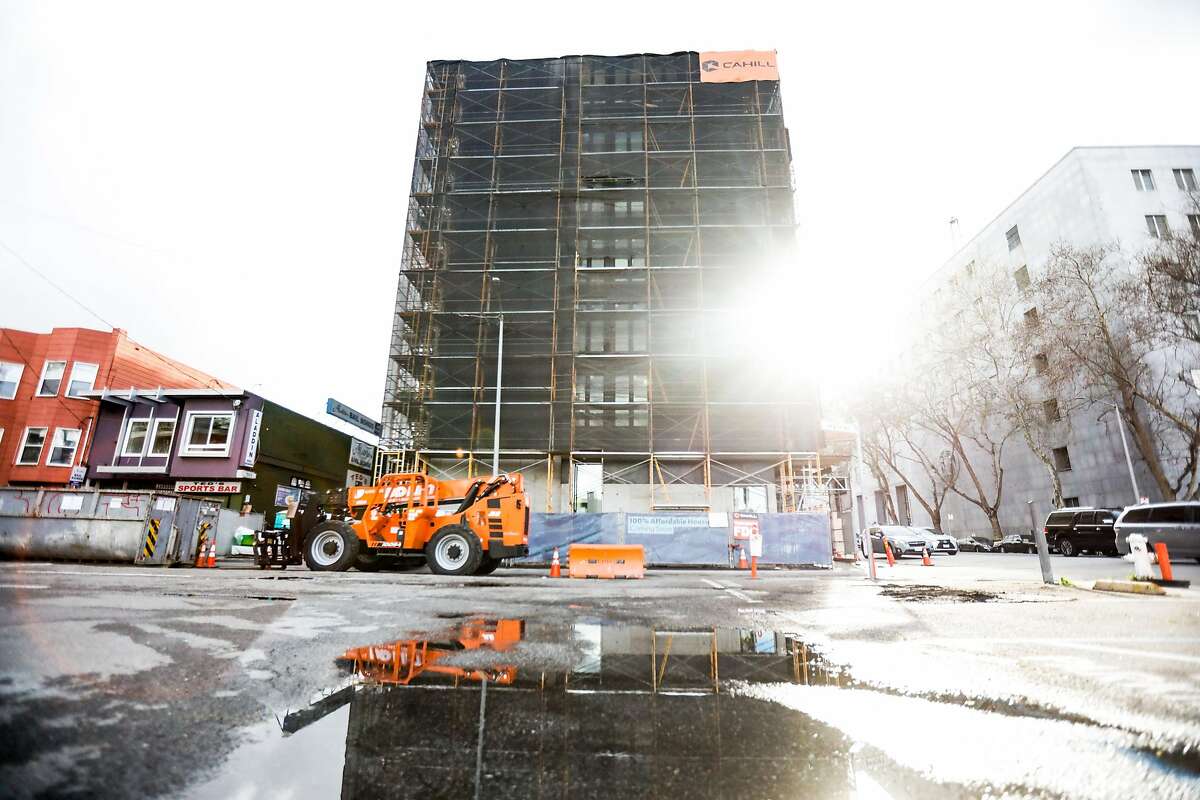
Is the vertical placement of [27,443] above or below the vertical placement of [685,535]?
above

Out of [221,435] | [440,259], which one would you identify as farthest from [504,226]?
[221,435]

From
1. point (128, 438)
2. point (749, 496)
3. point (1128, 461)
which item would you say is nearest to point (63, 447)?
point (128, 438)

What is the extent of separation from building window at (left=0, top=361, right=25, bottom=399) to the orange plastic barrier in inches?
1057

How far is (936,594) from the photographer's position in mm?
8688

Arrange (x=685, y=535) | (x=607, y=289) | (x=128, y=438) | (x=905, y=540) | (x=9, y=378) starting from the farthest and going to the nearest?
(x=905, y=540) < (x=607, y=289) < (x=128, y=438) < (x=9, y=378) < (x=685, y=535)

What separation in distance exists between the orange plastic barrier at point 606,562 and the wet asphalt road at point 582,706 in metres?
8.10

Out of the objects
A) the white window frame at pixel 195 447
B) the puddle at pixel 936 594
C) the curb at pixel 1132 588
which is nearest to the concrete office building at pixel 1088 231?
the curb at pixel 1132 588

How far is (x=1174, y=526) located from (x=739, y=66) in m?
27.0

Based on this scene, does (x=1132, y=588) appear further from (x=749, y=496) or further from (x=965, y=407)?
(x=965, y=407)

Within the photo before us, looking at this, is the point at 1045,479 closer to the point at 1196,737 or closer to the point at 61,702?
the point at 1196,737

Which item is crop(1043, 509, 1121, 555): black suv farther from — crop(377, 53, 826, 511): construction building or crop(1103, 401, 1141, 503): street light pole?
crop(377, 53, 826, 511): construction building

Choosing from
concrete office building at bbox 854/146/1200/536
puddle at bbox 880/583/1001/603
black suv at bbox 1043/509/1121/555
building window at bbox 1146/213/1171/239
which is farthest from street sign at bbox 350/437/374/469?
building window at bbox 1146/213/1171/239

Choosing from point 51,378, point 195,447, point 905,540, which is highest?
point 51,378

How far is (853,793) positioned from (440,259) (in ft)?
89.3
